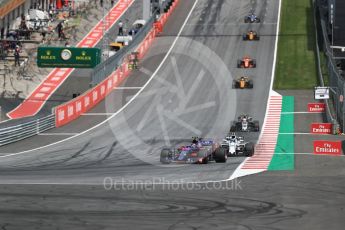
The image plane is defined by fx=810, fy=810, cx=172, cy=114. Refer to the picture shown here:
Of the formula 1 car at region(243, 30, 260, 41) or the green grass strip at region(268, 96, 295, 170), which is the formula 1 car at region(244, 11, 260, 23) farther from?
the green grass strip at region(268, 96, 295, 170)

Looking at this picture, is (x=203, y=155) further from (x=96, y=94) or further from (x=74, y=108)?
(x=96, y=94)

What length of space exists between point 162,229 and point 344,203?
21.3 feet

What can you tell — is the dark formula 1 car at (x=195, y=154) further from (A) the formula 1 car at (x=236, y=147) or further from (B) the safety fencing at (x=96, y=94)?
(B) the safety fencing at (x=96, y=94)

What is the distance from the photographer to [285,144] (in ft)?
130

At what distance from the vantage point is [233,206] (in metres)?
23.6

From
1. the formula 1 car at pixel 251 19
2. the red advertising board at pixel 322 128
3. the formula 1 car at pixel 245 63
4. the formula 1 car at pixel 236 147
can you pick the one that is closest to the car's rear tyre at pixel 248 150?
the formula 1 car at pixel 236 147

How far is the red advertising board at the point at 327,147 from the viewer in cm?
3297

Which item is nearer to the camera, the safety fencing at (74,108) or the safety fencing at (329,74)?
the safety fencing at (74,108)

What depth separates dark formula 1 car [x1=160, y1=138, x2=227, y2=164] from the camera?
33.6 meters

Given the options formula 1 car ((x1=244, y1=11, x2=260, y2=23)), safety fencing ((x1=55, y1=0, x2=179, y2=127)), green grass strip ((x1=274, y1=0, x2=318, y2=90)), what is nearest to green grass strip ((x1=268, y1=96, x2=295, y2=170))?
green grass strip ((x1=274, y1=0, x2=318, y2=90))

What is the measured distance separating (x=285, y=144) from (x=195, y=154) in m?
7.52

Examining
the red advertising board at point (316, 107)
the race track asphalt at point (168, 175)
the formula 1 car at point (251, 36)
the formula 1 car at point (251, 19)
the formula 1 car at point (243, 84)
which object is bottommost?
the race track asphalt at point (168, 175)

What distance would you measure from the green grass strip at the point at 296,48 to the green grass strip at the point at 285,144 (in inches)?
195

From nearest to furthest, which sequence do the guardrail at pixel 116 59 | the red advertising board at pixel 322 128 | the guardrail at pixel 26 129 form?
the red advertising board at pixel 322 128 < the guardrail at pixel 26 129 < the guardrail at pixel 116 59
